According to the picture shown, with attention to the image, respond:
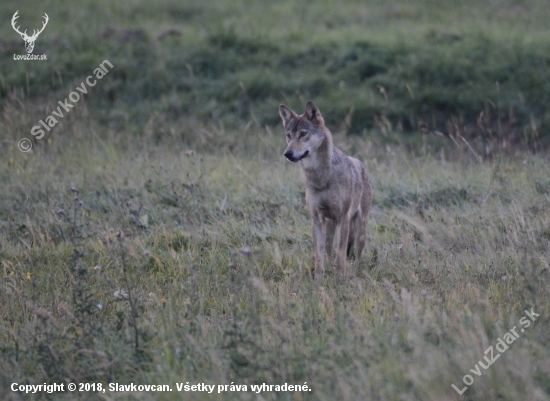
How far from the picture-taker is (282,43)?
15.3 metres

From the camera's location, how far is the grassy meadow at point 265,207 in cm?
438

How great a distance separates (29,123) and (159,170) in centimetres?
331

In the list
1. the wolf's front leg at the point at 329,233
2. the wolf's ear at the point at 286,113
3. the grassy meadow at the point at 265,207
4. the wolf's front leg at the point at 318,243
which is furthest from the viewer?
the wolf's ear at the point at 286,113

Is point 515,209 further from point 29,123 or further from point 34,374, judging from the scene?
point 29,123

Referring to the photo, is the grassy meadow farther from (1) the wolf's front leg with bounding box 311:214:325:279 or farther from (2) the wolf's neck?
(2) the wolf's neck

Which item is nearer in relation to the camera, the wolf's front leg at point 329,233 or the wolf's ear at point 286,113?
the wolf's front leg at point 329,233

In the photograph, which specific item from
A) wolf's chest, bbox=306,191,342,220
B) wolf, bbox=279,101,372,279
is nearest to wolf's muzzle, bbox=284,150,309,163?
wolf, bbox=279,101,372,279

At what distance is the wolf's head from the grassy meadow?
0.94 meters

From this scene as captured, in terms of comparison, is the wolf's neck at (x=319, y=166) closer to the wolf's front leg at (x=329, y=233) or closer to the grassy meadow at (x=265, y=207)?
the wolf's front leg at (x=329, y=233)

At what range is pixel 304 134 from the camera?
22.1ft

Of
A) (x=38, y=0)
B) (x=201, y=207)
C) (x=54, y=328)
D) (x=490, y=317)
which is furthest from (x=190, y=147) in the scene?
(x=38, y=0)

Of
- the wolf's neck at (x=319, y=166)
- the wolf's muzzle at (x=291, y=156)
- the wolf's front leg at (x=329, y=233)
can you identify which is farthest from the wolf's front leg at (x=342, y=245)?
the wolf's muzzle at (x=291, y=156)

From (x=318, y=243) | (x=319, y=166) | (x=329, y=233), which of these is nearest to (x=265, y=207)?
(x=329, y=233)

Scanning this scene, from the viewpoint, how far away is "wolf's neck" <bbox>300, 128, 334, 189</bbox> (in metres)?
6.64
